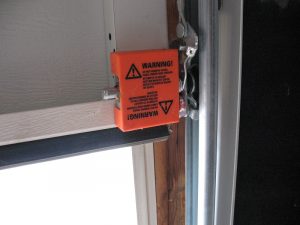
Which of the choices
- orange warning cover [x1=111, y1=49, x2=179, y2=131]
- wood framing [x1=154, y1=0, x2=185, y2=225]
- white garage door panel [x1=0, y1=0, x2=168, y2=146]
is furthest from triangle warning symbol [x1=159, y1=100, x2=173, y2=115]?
wood framing [x1=154, y1=0, x2=185, y2=225]

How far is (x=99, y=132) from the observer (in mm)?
689

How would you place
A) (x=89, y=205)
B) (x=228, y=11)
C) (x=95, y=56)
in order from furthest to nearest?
(x=89, y=205) < (x=95, y=56) < (x=228, y=11)

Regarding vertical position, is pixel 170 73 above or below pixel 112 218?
above

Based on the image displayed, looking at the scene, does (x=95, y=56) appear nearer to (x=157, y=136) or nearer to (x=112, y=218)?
(x=157, y=136)

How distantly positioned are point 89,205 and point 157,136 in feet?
1.17

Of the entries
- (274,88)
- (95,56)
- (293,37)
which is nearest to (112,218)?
(95,56)

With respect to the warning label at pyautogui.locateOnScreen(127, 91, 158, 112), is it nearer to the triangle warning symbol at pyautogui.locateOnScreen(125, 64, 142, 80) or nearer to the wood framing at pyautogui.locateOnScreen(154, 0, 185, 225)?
the triangle warning symbol at pyautogui.locateOnScreen(125, 64, 142, 80)

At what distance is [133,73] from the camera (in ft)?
1.91

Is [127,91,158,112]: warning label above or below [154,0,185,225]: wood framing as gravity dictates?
above

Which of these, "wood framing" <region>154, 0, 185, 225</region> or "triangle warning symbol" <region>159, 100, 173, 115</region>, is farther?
"wood framing" <region>154, 0, 185, 225</region>

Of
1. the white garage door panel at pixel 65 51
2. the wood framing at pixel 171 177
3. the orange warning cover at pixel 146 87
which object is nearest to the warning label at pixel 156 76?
the orange warning cover at pixel 146 87

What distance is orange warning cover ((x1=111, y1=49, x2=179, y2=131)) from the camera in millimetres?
580

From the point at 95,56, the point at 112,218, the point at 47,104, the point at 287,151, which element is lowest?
the point at 112,218

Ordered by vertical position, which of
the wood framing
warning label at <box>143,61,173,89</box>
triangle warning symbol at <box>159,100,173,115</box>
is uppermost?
warning label at <box>143,61,173,89</box>
